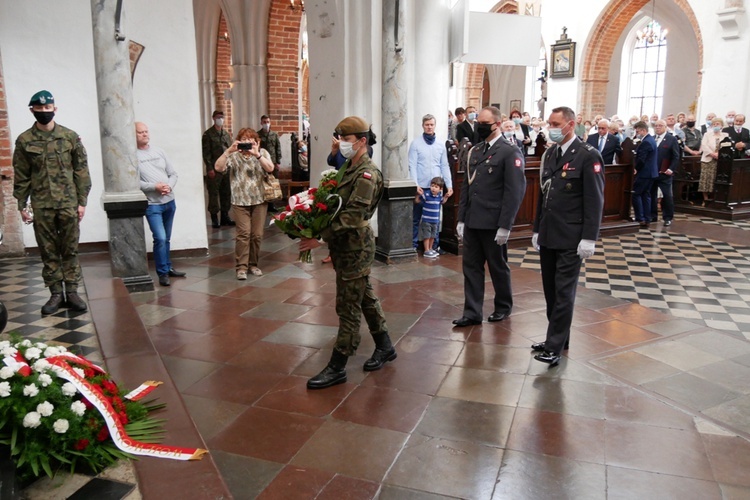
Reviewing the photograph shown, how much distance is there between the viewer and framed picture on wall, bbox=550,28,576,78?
719 inches

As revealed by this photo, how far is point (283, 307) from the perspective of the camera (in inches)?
218

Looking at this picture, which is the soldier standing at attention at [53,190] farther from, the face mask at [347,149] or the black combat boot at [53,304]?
the face mask at [347,149]

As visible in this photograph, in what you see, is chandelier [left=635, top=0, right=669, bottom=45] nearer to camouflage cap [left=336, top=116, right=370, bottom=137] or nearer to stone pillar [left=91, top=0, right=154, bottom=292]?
stone pillar [left=91, top=0, right=154, bottom=292]

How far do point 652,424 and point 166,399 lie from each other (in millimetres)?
2754

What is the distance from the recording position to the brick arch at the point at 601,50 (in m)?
17.3

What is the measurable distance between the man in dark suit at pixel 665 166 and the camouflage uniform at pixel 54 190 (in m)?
8.87

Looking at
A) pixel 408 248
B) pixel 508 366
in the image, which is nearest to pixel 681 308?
pixel 508 366

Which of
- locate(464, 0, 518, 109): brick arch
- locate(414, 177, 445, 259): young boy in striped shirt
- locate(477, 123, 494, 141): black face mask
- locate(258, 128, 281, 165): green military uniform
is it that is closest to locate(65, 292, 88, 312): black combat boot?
locate(477, 123, 494, 141): black face mask

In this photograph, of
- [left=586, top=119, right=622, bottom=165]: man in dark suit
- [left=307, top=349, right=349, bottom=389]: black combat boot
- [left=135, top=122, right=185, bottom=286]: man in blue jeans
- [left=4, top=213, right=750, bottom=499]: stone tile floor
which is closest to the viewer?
[left=4, top=213, right=750, bottom=499]: stone tile floor

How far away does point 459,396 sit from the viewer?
3748mm

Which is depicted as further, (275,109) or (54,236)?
(275,109)

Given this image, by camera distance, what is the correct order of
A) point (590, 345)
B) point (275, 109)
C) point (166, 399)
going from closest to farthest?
point (166, 399)
point (590, 345)
point (275, 109)

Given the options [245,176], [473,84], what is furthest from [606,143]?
[473,84]

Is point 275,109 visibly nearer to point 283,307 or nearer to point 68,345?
point 283,307
